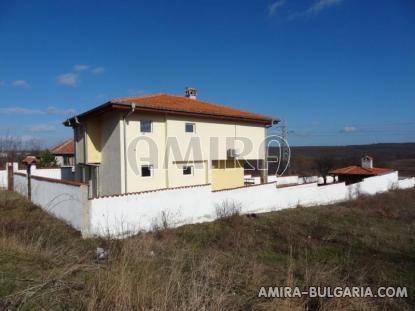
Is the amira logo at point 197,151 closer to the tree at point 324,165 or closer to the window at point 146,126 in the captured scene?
the window at point 146,126

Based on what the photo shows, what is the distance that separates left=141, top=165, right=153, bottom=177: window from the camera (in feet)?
50.7

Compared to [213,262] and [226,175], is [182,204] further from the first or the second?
[213,262]

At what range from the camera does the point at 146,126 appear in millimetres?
15711

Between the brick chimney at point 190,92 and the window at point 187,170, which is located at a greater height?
the brick chimney at point 190,92

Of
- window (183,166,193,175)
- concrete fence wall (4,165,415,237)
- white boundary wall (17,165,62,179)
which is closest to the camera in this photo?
concrete fence wall (4,165,415,237)

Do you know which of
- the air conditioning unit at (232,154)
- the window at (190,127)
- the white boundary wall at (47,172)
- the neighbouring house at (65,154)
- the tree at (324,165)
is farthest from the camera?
the tree at (324,165)

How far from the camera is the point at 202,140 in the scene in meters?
17.9

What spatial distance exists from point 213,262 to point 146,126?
11755mm

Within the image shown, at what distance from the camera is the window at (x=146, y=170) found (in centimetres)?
1547

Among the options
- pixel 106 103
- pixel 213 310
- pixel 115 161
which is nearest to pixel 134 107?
pixel 106 103

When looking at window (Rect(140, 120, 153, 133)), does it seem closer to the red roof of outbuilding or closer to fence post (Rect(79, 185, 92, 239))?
fence post (Rect(79, 185, 92, 239))

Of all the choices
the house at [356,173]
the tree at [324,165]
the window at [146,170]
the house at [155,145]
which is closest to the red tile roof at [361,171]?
the house at [356,173]

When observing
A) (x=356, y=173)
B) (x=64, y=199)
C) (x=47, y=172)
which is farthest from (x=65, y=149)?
(x=356, y=173)

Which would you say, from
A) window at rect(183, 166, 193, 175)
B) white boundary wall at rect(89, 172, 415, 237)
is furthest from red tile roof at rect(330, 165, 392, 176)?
window at rect(183, 166, 193, 175)
